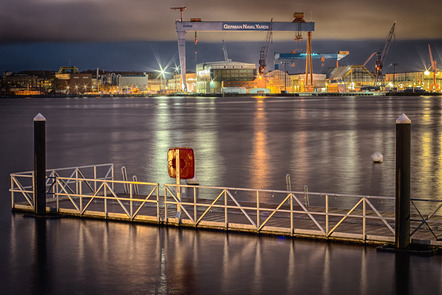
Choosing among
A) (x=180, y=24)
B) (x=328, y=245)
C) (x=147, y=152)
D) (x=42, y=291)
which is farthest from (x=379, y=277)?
(x=180, y=24)

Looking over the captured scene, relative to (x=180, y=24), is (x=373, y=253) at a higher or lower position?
lower

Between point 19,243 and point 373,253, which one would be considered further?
point 19,243

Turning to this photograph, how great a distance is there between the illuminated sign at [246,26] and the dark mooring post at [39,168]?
15617 cm

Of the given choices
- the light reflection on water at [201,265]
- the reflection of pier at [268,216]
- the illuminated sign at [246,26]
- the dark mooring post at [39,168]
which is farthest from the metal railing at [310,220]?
the illuminated sign at [246,26]

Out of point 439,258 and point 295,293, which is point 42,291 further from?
point 439,258

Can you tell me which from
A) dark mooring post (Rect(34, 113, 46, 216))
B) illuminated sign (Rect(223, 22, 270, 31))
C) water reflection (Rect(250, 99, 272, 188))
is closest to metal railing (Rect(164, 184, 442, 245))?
dark mooring post (Rect(34, 113, 46, 216))

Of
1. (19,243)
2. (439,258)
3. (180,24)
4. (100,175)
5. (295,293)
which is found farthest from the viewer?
(180,24)

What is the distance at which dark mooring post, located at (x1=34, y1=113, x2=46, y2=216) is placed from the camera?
1762 cm

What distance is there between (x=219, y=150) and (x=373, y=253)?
3041 cm

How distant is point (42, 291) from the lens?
38.0 feet

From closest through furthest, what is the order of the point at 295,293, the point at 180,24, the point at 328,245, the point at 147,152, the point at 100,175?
the point at 295,293
the point at 328,245
the point at 100,175
the point at 147,152
the point at 180,24

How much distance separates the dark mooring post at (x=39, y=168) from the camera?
17.6 metres

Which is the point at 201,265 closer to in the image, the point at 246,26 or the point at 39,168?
the point at 39,168

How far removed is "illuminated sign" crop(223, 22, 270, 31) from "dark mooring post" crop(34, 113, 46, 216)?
512ft
